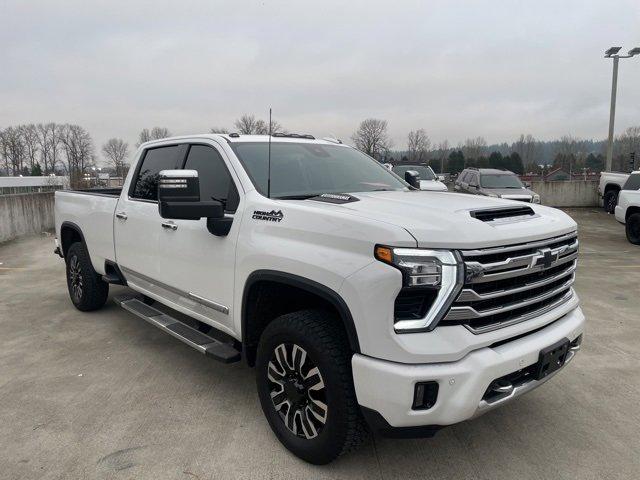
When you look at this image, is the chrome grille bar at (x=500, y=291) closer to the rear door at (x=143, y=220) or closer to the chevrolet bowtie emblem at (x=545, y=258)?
the chevrolet bowtie emblem at (x=545, y=258)

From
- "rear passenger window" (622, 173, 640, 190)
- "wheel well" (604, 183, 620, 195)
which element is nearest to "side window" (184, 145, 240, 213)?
"rear passenger window" (622, 173, 640, 190)

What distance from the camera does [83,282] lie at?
18.7 ft

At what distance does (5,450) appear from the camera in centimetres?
303

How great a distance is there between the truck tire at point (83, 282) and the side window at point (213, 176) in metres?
2.31

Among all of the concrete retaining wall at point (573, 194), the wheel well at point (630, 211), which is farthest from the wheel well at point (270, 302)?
the concrete retaining wall at point (573, 194)

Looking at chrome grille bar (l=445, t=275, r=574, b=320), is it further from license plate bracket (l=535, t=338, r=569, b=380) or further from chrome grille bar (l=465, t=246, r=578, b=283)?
license plate bracket (l=535, t=338, r=569, b=380)

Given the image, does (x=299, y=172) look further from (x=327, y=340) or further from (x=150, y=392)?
(x=150, y=392)

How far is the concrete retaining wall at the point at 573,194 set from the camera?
2153 cm

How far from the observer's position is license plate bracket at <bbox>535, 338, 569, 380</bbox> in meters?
2.64

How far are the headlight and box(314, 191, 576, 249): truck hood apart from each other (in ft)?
0.20

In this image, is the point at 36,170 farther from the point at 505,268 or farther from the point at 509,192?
the point at 505,268

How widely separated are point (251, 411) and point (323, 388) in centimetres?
109

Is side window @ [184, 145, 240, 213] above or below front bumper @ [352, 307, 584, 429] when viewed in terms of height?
above

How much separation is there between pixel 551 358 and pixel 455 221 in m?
0.97
